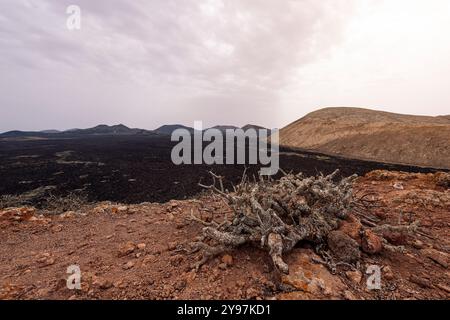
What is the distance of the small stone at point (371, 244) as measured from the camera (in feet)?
10.6

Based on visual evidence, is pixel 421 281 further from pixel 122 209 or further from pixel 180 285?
pixel 122 209

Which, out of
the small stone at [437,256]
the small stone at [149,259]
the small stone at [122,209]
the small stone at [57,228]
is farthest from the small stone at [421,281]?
the small stone at [57,228]

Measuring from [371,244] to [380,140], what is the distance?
153ft

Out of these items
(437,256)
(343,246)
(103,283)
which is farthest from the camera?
(437,256)

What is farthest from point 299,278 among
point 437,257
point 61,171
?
point 61,171

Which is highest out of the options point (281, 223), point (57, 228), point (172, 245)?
point (281, 223)

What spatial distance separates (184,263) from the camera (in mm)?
3486

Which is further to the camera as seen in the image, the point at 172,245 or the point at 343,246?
the point at 172,245

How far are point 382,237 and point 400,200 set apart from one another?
96.0 inches

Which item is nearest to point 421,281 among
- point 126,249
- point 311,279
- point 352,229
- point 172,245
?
point 352,229

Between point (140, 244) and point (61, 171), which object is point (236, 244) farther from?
point (61, 171)

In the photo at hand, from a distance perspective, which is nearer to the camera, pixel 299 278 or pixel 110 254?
pixel 299 278
